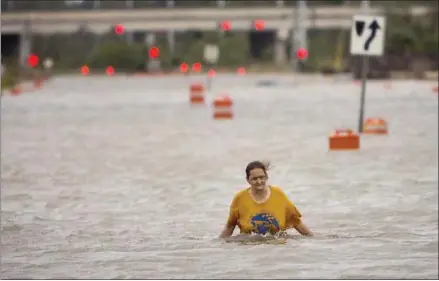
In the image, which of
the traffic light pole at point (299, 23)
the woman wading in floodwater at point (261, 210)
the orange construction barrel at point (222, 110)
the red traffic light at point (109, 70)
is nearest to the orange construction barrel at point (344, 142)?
the orange construction barrel at point (222, 110)

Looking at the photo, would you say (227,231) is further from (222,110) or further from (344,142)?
(222,110)

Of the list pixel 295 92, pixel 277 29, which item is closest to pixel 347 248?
pixel 295 92

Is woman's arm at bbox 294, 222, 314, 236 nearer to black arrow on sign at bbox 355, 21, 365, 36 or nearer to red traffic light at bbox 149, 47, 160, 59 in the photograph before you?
black arrow on sign at bbox 355, 21, 365, 36

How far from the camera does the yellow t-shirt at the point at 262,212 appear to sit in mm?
13570

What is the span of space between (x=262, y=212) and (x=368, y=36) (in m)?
16.9

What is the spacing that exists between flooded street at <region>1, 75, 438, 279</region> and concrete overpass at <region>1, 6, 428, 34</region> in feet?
268

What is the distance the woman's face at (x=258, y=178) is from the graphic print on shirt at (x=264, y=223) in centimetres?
35

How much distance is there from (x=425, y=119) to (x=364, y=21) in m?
8.85

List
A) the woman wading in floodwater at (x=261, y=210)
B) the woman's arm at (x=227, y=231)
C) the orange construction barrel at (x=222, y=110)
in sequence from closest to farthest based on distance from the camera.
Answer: the woman wading in floodwater at (x=261, y=210), the woman's arm at (x=227, y=231), the orange construction barrel at (x=222, y=110)

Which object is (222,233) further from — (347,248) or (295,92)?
(295,92)

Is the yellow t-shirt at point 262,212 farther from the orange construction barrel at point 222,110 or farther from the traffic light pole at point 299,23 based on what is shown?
the traffic light pole at point 299,23

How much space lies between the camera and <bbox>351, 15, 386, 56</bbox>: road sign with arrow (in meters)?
30.0

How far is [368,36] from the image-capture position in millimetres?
30156

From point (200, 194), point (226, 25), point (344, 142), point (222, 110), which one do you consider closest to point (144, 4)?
point (226, 25)
